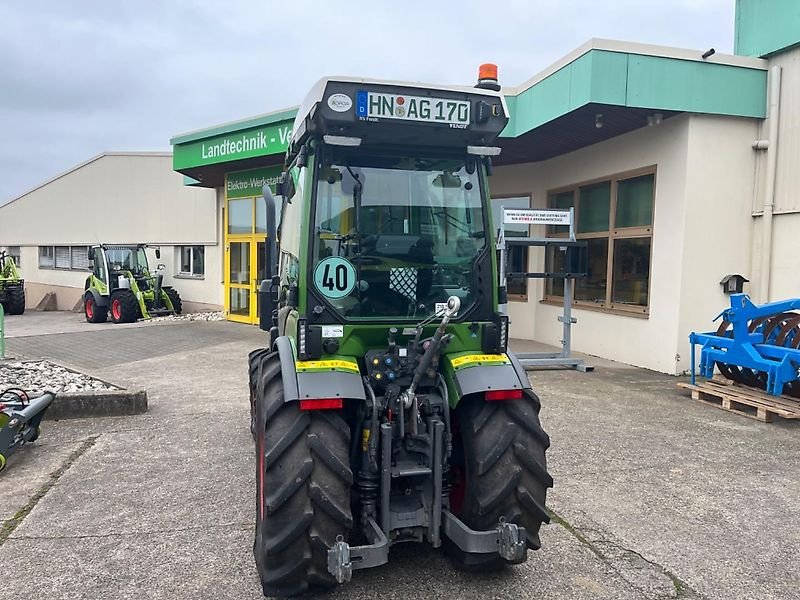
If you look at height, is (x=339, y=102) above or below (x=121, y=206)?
below

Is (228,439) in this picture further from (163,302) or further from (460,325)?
(163,302)

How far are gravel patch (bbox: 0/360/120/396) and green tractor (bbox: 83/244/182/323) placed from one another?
23.7 feet

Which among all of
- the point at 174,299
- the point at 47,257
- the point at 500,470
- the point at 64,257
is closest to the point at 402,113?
the point at 500,470

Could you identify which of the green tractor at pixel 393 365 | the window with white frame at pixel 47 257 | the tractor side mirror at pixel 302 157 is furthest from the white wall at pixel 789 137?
A: the window with white frame at pixel 47 257

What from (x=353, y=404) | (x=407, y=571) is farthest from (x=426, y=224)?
(x=407, y=571)

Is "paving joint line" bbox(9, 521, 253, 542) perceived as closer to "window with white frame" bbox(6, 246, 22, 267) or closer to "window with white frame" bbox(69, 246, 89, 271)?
"window with white frame" bbox(69, 246, 89, 271)

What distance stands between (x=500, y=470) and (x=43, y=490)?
3419mm

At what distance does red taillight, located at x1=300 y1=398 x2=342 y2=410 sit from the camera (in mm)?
2787

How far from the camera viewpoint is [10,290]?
63.4ft

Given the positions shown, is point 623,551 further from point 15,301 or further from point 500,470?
point 15,301

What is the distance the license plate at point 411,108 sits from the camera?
2.93 metres

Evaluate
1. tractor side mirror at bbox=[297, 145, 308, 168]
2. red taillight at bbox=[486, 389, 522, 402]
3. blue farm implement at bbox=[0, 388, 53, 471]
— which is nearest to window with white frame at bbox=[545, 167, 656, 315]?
red taillight at bbox=[486, 389, 522, 402]

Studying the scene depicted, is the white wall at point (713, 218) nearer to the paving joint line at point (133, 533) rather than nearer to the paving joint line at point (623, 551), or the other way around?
the paving joint line at point (623, 551)

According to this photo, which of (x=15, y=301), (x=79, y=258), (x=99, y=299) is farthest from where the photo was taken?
(x=79, y=258)
